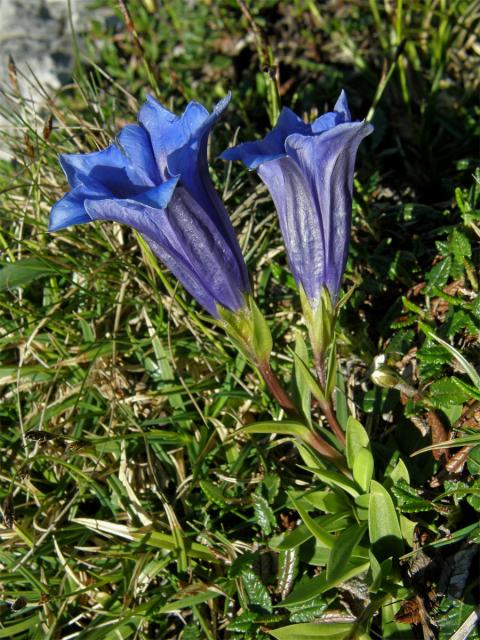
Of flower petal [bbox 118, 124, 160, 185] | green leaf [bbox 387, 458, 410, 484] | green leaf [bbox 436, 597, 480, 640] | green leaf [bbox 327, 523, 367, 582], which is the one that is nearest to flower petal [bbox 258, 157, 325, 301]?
flower petal [bbox 118, 124, 160, 185]

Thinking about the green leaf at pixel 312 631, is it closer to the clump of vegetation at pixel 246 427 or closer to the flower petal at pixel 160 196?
the clump of vegetation at pixel 246 427

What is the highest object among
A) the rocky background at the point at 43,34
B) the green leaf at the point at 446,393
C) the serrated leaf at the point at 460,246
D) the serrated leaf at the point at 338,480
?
the rocky background at the point at 43,34

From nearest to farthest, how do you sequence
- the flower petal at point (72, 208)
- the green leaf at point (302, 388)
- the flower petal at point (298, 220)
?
1. the flower petal at point (72, 208)
2. the flower petal at point (298, 220)
3. the green leaf at point (302, 388)

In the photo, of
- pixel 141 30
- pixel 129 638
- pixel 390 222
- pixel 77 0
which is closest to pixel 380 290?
pixel 390 222

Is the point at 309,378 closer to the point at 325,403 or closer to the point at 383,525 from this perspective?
the point at 325,403

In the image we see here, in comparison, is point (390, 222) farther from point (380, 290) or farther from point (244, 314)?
point (244, 314)

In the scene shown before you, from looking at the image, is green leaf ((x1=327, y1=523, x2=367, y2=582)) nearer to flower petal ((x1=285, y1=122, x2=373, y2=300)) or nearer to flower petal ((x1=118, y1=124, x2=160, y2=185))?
flower petal ((x1=285, y1=122, x2=373, y2=300))

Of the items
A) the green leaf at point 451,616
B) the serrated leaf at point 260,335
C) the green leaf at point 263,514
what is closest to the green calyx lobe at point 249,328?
the serrated leaf at point 260,335
